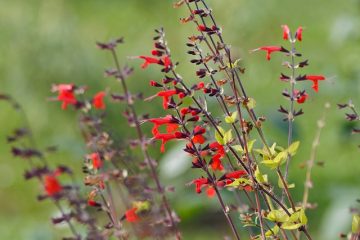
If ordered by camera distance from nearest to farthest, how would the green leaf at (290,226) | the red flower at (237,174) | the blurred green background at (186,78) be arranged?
the green leaf at (290,226)
the red flower at (237,174)
the blurred green background at (186,78)

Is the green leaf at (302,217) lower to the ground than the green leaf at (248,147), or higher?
lower

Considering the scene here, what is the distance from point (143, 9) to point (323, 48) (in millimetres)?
3009

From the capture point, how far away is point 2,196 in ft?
23.6

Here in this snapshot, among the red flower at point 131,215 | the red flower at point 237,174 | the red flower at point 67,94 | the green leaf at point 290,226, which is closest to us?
the green leaf at point 290,226

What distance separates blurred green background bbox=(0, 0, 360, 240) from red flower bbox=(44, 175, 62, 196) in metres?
2.14

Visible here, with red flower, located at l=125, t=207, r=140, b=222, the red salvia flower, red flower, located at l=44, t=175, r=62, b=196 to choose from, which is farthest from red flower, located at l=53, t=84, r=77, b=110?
red flower, located at l=125, t=207, r=140, b=222

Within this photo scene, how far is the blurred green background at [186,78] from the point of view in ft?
16.1

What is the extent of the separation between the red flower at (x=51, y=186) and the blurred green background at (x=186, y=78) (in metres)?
2.14

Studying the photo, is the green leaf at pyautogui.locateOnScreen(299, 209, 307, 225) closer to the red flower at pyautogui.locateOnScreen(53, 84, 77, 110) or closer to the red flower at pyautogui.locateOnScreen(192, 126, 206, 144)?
the red flower at pyautogui.locateOnScreen(192, 126, 206, 144)

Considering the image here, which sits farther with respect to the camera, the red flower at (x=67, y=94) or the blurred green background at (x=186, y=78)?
the blurred green background at (x=186, y=78)

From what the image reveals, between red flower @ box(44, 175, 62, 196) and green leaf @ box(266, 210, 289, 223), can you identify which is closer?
green leaf @ box(266, 210, 289, 223)

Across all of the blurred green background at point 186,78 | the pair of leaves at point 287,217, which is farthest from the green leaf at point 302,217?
the blurred green background at point 186,78

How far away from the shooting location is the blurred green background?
16.1 feet

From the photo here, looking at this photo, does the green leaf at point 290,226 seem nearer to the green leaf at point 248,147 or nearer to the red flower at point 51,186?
the green leaf at point 248,147
